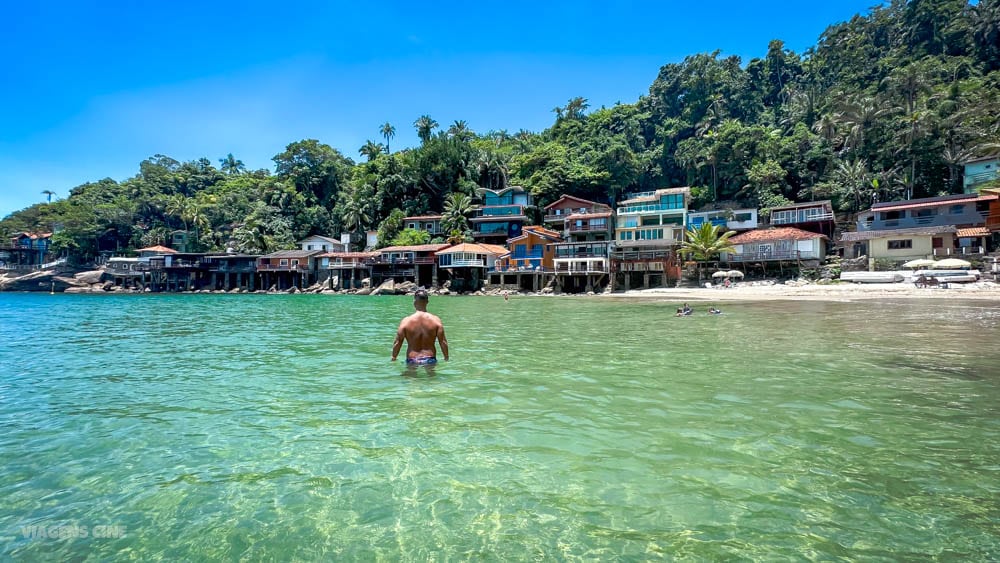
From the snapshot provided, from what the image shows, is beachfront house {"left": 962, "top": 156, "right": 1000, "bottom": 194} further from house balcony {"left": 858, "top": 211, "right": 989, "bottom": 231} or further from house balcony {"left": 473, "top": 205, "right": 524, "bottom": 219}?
house balcony {"left": 473, "top": 205, "right": 524, "bottom": 219}

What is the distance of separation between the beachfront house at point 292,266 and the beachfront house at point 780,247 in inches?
2345

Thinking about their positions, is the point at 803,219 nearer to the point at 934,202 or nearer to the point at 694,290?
the point at 934,202

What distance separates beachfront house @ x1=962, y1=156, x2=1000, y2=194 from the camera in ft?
146

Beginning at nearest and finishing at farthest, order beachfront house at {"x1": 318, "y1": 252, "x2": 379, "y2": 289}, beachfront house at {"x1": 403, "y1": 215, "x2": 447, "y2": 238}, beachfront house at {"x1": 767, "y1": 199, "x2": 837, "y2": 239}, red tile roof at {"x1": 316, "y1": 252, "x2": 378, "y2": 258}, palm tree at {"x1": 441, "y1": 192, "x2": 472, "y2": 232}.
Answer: beachfront house at {"x1": 767, "y1": 199, "x2": 837, "y2": 239}
red tile roof at {"x1": 316, "y1": 252, "x2": 378, "y2": 258}
beachfront house at {"x1": 318, "y1": 252, "x2": 379, "y2": 289}
palm tree at {"x1": 441, "y1": 192, "x2": 472, "y2": 232}
beachfront house at {"x1": 403, "y1": 215, "x2": 447, "y2": 238}

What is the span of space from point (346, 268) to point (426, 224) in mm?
14409

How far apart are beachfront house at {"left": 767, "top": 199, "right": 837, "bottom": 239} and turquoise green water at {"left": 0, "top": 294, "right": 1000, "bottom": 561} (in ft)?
149

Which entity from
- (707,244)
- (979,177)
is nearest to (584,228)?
(707,244)

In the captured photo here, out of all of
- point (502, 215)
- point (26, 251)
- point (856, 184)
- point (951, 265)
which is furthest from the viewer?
point (26, 251)

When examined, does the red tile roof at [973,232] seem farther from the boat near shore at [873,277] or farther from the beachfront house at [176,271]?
the beachfront house at [176,271]

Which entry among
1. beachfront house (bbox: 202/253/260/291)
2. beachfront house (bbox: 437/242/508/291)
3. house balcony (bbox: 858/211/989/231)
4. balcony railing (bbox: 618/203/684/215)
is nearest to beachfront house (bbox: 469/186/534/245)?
beachfront house (bbox: 437/242/508/291)

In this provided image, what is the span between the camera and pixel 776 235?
1865 inches

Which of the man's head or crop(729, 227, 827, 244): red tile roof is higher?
crop(729, 227, 827, 244): red tile roof

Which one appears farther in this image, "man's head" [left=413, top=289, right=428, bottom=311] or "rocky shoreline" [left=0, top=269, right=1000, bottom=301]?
"rocky shoreline" [left=0, top=269, right=1000, bottom=301]

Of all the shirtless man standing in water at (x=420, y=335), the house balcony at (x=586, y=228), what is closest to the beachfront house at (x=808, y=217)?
the house balcony at (x=586, y=228)
